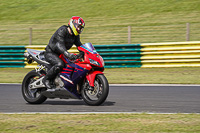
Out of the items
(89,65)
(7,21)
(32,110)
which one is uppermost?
(7,21)

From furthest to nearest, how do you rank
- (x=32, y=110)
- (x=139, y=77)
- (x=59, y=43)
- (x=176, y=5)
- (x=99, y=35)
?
(x=176, y=5)
(x=99, y=35)
(x=139, y=77)
(x=59, y=43)
(x=32, y=110)

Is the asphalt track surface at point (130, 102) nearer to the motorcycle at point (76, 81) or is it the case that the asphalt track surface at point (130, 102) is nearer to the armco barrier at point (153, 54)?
the motorcycle at point (76, 81)

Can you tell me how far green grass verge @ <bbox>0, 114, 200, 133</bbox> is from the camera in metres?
4.88

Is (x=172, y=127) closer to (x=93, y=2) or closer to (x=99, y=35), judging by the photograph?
(x=99, y=35)

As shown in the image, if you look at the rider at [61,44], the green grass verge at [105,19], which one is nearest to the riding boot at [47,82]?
the rider at [61,44]

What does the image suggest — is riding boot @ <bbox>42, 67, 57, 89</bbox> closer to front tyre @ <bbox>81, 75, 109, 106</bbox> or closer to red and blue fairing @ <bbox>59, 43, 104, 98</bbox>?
red and blue fairing @ <bbox>59, 43, 104, 98</bbox>

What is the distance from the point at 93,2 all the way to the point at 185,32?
11065mm

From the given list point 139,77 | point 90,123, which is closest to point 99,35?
point 139,77

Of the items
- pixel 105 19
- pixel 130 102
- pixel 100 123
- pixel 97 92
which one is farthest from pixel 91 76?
pixel 105 19

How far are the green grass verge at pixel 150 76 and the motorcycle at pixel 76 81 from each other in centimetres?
416

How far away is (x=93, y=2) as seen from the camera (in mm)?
27656

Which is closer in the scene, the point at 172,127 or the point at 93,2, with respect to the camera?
the point at 172,127

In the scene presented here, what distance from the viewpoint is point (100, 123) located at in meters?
5.32

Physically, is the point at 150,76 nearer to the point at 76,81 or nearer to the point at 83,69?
the point at 76,81
